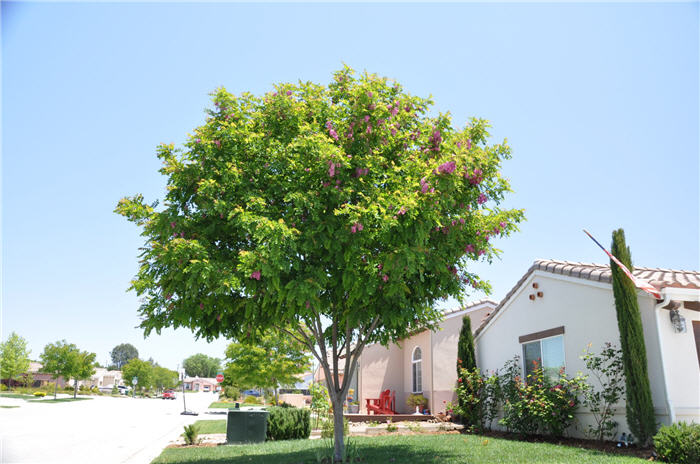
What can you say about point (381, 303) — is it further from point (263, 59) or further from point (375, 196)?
point (263, 59)

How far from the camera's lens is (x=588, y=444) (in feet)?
40.5

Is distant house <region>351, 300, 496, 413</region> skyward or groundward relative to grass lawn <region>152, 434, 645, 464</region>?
skyward

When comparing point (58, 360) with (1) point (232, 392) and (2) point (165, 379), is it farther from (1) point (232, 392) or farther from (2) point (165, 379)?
(2) point (165, 379)

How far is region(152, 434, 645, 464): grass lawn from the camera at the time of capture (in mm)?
10305

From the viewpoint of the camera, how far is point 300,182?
30.2 ft

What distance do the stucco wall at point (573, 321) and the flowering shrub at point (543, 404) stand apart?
458mm

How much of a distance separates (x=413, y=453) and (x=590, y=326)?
19.5 ft

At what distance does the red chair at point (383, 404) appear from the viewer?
24.0 metres

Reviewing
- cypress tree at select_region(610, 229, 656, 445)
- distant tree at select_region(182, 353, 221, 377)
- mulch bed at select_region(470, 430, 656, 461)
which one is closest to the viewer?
mulch bed at select_region(470, 430, 656, 461)

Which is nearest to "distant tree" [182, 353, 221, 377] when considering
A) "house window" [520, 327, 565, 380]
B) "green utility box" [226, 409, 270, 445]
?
"green utility box" [226, 409, 270, 445]

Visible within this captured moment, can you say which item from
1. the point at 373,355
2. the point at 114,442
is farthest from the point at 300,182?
the point at 373,355

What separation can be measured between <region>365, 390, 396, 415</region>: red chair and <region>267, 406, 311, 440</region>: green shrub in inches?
292

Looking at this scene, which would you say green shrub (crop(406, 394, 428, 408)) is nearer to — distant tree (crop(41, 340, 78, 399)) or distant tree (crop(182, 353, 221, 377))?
distant tree (crop(41, 340, 78, 399))

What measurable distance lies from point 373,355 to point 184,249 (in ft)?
65.9
